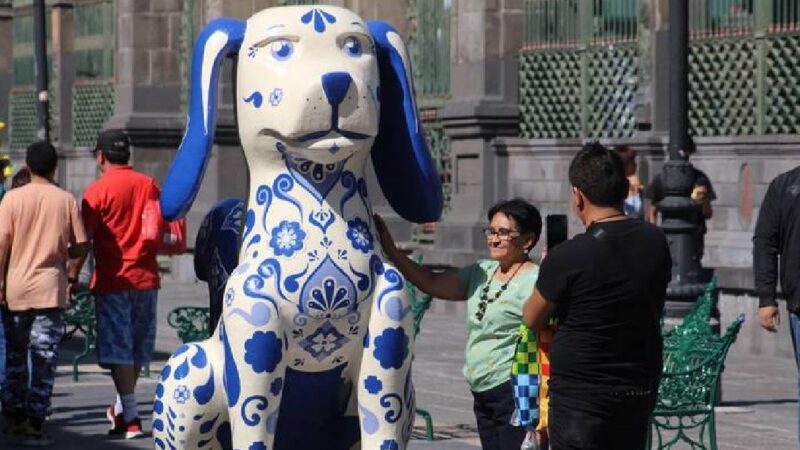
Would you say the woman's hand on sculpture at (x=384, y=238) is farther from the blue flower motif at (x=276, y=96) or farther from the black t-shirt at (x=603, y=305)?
the black t-shirt at (x=603, y=305)

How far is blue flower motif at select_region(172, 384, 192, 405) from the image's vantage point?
8.48m

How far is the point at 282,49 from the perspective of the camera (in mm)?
8445

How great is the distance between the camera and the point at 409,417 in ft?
28.5

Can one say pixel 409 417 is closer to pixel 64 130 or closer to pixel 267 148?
pixel 267 148

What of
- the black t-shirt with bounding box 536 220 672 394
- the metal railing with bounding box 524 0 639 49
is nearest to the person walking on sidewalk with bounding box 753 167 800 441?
the black t-shirt with bounding box 536 220 672 394

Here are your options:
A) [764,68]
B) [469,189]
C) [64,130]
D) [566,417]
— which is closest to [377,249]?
[566,417]

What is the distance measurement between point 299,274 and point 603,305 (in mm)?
1186

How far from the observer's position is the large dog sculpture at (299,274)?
8.33 metres

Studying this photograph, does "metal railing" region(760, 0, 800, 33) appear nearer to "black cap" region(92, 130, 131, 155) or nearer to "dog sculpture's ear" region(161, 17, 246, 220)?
"black cap" region(92, 130, 131, 155)

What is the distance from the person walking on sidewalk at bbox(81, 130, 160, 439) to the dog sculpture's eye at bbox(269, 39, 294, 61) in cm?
461

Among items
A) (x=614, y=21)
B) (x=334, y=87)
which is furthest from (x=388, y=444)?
(x=614, y=21)

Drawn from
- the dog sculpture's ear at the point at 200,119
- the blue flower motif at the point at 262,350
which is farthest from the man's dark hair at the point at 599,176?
the dog sculpture's ear at the point at 200,119

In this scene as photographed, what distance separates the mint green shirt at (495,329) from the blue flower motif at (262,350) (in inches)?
45.3

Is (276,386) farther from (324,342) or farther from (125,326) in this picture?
(125,326)
